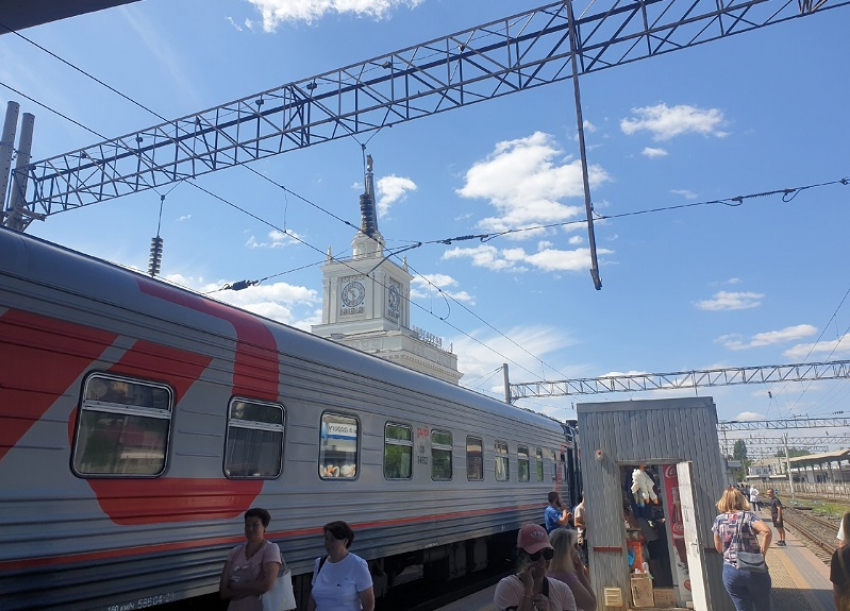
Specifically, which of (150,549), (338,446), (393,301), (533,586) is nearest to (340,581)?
(150,549)

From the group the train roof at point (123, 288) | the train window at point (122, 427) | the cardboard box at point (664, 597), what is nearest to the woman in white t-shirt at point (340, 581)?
the train window at point (122, 427)

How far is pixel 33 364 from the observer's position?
431 centimetres

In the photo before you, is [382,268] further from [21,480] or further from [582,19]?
[21,480]

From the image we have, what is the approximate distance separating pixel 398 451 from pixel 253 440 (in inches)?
108

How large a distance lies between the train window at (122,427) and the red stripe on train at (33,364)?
202mm

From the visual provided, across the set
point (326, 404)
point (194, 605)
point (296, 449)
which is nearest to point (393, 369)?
point (326, 404)

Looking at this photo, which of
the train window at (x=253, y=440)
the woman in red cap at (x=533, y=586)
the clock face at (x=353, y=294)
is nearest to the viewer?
the woman in red cap at (x=533, y=586)

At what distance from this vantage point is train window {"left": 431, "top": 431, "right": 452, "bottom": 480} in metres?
9.45

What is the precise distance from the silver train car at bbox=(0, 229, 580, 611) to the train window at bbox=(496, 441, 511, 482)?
3.38m

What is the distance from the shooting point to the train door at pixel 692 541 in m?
7.27

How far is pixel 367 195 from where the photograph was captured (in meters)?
13.0

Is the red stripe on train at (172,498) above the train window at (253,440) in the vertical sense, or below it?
below

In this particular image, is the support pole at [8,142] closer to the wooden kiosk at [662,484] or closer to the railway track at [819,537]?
the wooden kiosk at [662,484]

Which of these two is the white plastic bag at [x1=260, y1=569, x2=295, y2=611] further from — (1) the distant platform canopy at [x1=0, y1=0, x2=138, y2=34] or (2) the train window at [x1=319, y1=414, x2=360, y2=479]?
(1) the distant platform canopy at [x1=0, y1=0, x2=138, y2=34]
